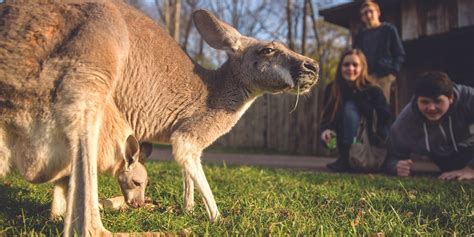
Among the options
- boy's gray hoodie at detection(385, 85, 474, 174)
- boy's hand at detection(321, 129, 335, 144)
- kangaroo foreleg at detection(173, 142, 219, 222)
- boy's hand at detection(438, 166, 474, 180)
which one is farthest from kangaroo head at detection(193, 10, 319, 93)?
boy's hand at detection(321, 129, 335, 144)

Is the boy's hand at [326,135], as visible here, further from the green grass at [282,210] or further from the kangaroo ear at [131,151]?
the kangaroo ear at [131,151]

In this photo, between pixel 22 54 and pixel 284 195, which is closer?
pixel 22 54

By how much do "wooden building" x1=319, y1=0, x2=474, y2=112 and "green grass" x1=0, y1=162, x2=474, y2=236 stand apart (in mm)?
5746

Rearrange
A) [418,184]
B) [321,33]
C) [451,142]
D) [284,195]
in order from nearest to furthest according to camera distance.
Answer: [284,195] < [418,184] < [451,142] < [321,33]

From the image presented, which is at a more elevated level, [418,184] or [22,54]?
[22,54]

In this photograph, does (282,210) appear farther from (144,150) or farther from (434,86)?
(434,86)

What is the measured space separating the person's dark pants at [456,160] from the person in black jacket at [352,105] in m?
0.94

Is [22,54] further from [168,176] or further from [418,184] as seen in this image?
[418,184]

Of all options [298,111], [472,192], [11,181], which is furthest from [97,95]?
[298,111]

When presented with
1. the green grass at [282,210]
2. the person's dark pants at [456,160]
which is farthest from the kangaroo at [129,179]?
the person's dark pants at [456,160]

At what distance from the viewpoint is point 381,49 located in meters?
7.61

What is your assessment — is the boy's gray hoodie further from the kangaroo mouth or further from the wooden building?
the wooden building

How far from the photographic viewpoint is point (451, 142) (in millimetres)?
6219

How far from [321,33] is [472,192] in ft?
85.9
